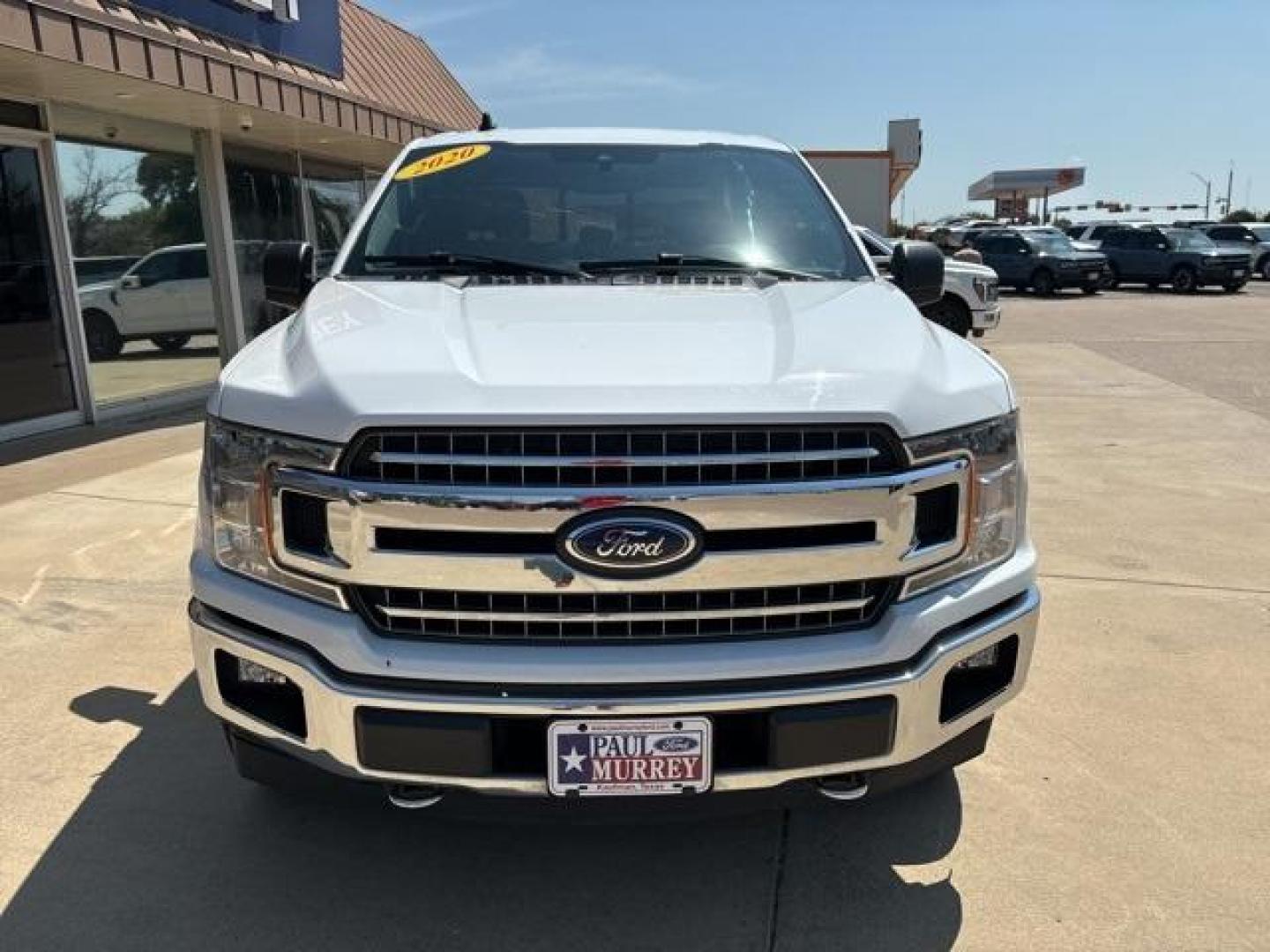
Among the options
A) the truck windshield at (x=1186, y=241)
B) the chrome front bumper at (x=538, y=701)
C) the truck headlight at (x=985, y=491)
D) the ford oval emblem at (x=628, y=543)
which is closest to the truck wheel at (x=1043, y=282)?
the truck windshield at (x=1186, y=241)

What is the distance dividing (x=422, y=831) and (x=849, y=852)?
1.16 metres

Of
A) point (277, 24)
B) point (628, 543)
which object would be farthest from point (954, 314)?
point (628, 543)

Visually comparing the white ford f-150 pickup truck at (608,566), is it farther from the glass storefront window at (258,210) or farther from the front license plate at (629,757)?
the glass storefront window at (258,210)

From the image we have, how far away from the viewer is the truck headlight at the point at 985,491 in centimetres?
232

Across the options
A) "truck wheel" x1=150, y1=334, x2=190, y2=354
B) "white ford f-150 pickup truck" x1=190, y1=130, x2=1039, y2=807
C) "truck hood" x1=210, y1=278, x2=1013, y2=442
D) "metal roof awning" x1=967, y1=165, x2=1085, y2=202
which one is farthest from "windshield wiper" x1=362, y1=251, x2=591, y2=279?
"metal roof awning" x1=967, y1=165, x2=1085, y2=202

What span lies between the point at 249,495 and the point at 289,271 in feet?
5.24

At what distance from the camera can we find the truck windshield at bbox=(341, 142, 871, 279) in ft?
11.3

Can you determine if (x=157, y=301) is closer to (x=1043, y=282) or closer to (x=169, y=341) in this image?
(x=169, y=341)

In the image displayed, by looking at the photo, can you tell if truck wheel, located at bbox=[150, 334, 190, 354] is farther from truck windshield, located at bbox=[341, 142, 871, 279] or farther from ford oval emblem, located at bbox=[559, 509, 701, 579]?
ford oval emblem, located at bbox=[559, 509, 701, 579]

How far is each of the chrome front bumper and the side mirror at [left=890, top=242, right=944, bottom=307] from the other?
1.68 meters

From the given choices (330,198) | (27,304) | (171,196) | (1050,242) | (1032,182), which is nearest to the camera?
(27,304)

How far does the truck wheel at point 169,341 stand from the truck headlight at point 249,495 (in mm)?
9037

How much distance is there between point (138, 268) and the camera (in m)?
10.3

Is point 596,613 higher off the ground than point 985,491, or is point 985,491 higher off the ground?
point 985,491
